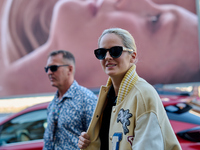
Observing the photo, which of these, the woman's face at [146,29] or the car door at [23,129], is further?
the woman's face at [146,29]

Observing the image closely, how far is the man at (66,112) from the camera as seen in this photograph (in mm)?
2217

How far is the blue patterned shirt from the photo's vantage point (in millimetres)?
2211

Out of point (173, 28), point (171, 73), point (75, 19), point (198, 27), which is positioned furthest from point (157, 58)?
point (75, 19)

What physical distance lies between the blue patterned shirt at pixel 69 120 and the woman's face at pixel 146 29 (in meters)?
5.93

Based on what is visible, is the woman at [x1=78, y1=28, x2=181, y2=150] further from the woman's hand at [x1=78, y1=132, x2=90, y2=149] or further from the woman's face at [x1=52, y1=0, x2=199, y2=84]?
the woman's face at [x1=52, y1=0, x2=199, y2=84]

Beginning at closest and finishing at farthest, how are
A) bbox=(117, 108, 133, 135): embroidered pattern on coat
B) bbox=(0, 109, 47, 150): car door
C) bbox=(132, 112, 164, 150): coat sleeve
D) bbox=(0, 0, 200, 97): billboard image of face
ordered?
bbox=(132, 112, 164, 150): coat sleeve, bbox=(117, 108, 133, 135): embroidered pattern on coat, bbox=(0, 109, 47, 150): car door, bbox=(0, 0, 200, 97): billboard image of face

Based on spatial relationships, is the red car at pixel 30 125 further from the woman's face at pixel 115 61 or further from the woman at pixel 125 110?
the woman's face at pixel 115 61

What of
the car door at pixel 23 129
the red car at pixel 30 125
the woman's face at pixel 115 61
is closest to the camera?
the woman's face at pixel 115 61

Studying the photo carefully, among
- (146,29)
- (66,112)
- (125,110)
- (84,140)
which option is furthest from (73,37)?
(125,110)

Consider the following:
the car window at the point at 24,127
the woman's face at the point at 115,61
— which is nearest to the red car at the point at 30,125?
the car window at the point at 24,127

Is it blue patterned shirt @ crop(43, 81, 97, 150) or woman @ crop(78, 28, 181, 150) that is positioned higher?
woman @ crop(78, 28, 181, 150)

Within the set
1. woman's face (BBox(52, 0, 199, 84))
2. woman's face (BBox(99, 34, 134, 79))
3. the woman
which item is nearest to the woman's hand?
the woman

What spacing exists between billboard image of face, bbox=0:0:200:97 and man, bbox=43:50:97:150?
554 centimetres

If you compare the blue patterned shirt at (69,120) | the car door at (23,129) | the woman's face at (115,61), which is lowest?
the car door at (23,129)
